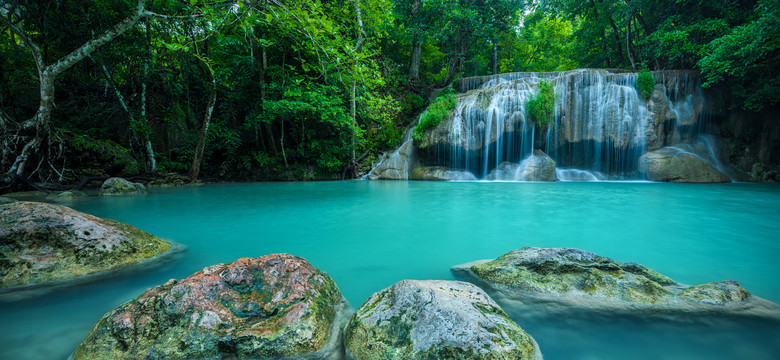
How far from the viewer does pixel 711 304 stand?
1700mm

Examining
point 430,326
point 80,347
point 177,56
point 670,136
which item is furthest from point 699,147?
point 177,56

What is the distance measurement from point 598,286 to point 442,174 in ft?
37.6

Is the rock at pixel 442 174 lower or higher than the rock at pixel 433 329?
higher

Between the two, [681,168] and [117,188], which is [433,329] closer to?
[117,188]

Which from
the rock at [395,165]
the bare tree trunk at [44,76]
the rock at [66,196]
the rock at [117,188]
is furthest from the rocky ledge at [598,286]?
the rock at [395,165]

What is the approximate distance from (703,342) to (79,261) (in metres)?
4.19

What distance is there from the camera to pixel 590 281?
1965 mm

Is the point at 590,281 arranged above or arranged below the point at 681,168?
below

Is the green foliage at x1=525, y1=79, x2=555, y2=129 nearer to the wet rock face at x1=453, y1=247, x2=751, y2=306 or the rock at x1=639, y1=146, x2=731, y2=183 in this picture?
the rock at x1=639, y1=146, x2=731, y2=183

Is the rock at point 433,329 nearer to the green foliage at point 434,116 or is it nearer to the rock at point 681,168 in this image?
the green foliage at point 434,116

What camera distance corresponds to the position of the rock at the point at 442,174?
13.2 meters

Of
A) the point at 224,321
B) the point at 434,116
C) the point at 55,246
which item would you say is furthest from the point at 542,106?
the point at 55,246

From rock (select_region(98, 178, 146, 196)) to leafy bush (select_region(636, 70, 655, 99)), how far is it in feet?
62.3

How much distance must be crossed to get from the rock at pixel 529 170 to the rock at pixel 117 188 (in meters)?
12.8
